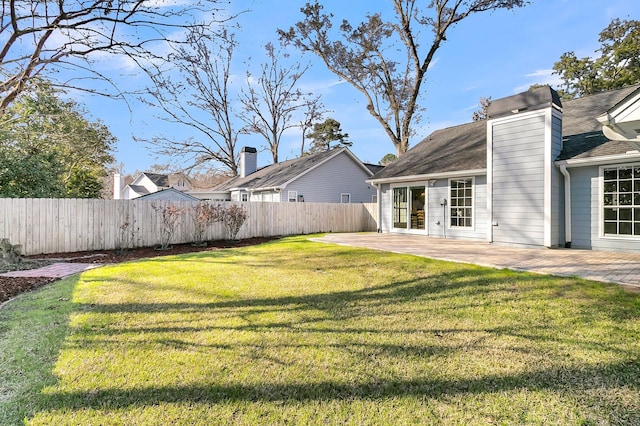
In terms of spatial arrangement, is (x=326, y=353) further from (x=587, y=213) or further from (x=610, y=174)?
(x=610, y=174)

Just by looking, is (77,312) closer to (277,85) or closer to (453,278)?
(453,278)

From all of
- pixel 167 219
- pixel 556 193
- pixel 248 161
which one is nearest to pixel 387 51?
pixel 248 161

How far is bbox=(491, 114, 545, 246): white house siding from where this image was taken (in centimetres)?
809

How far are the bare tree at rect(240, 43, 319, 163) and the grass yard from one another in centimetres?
2383

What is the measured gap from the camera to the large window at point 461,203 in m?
10.2

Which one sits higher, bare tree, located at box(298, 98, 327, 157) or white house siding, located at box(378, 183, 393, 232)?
bare tree, located at box(298, 98, 327, 157)

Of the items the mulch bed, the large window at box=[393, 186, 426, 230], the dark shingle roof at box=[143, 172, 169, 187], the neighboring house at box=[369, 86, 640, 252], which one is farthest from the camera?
the dark shingle roof at box=[143, 172, 169, 187]

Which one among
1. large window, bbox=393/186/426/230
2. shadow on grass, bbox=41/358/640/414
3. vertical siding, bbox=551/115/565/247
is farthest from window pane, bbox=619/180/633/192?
shadow on grass, bbox=41/358/640/414

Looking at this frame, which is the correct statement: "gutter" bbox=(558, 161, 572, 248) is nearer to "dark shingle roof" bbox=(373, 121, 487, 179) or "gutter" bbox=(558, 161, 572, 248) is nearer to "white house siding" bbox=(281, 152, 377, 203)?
"dark shingle roof" bbox=(373, 121, 487, 179)

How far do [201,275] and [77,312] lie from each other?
2.05m

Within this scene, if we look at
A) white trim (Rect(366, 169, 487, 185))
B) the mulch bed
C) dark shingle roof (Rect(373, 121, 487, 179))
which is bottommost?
the mulch bed

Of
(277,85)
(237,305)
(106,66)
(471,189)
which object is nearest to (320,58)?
(277,85)

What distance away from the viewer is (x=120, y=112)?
231 inches

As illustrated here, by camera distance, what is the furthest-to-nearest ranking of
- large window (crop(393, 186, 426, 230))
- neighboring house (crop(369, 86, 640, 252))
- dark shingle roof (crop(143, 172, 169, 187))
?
1. dark shingle roof (crop(143, 172, 169, 187))
2. large window (crop(393, 186, 426, 230))
3. neighboring house (crop(369, 86, 640, 252))
